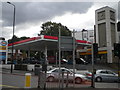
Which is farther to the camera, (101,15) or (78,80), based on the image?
(101,15)

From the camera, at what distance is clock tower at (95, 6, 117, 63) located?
141 ft

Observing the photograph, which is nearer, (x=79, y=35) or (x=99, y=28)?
(x=99, y=28)

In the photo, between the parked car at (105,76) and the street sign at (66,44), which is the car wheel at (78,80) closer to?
the parked car at (105,76)

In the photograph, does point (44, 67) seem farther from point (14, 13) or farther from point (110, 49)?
point (110, 49)

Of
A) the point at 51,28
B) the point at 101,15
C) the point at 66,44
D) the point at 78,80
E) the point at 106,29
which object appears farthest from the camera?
the point at 51,28

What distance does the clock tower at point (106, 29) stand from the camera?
43.0 meters

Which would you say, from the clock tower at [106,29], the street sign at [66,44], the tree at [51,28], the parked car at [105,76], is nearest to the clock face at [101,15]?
the clock tower at [106,29]

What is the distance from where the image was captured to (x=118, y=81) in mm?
19266

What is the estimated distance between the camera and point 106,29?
44.0m

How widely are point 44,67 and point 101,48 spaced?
109ft

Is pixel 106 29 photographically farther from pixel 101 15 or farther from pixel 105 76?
pixel 105 76

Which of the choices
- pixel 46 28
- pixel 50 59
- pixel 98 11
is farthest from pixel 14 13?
pixel 46 28

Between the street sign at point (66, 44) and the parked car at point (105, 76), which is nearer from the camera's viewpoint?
the street sign at point (66, 44)

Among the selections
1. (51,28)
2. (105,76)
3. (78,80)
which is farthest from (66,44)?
(51,28)
